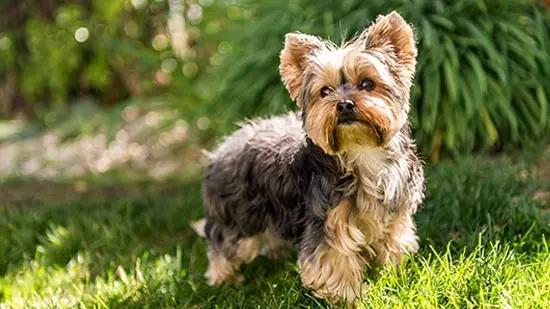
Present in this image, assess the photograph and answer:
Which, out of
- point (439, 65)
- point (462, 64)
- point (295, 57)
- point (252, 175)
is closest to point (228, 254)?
point (252, 175)

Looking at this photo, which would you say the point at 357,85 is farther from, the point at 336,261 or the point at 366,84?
the point at 336,261

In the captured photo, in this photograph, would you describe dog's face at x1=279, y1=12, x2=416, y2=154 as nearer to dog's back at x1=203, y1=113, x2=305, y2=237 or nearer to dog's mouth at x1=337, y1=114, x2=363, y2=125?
dog's mouth at x1=337, y1=114, x2=363, y2=125

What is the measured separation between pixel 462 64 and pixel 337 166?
8.16 feet

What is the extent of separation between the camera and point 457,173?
4.74m

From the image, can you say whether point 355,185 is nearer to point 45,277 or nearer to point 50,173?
point 45,277

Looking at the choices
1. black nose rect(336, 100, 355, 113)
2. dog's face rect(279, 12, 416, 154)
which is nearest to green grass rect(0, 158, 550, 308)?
dog's face rect(279, 12, 416, 154)

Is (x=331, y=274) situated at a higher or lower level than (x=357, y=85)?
lower

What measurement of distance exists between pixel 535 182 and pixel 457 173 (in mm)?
500

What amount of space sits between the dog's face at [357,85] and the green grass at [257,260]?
0.73 m

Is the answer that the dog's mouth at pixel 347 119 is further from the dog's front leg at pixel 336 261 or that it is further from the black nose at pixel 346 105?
the dog's front leg at pixel 336 261

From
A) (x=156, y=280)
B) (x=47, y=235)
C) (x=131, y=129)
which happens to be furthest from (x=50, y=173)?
(x=156, y=280)

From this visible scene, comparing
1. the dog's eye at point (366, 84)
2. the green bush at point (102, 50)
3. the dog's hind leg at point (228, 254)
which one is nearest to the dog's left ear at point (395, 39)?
the dog's eye at point (366, 84)

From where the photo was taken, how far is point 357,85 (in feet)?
9.57

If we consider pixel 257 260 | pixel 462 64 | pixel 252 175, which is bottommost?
pixel 257 260
